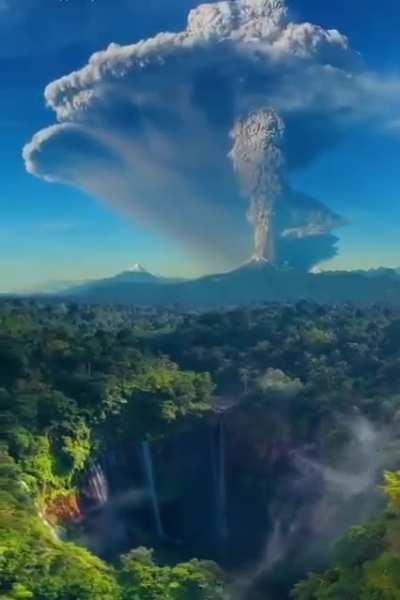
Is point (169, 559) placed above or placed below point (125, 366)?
below

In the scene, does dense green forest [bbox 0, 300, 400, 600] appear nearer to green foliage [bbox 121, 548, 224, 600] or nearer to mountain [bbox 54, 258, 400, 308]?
green foliage [bbox 121, 548, 224, 600]

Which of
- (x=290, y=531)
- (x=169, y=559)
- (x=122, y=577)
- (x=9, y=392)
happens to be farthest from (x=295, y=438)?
(x=122, y=577)

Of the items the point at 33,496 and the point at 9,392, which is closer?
the point at 33,496

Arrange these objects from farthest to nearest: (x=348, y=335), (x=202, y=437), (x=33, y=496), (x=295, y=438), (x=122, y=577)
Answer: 1. (x=348, y=335)
2. (x=202, y=437)
3. (x=295, y=438)
4. (x=33, y=496)
5. (x=122, y=577)

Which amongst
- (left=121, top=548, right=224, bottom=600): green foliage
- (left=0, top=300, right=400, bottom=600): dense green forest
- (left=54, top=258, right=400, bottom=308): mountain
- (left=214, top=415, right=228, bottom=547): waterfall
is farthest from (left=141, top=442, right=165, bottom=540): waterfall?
(left=54, top=258, right=400, bottom=308): mountain

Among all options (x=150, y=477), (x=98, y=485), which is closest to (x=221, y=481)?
(x=150, y=477)

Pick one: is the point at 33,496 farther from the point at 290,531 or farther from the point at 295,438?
the point at 295,438

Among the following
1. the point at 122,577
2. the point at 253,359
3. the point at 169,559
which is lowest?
the point at 169,559
